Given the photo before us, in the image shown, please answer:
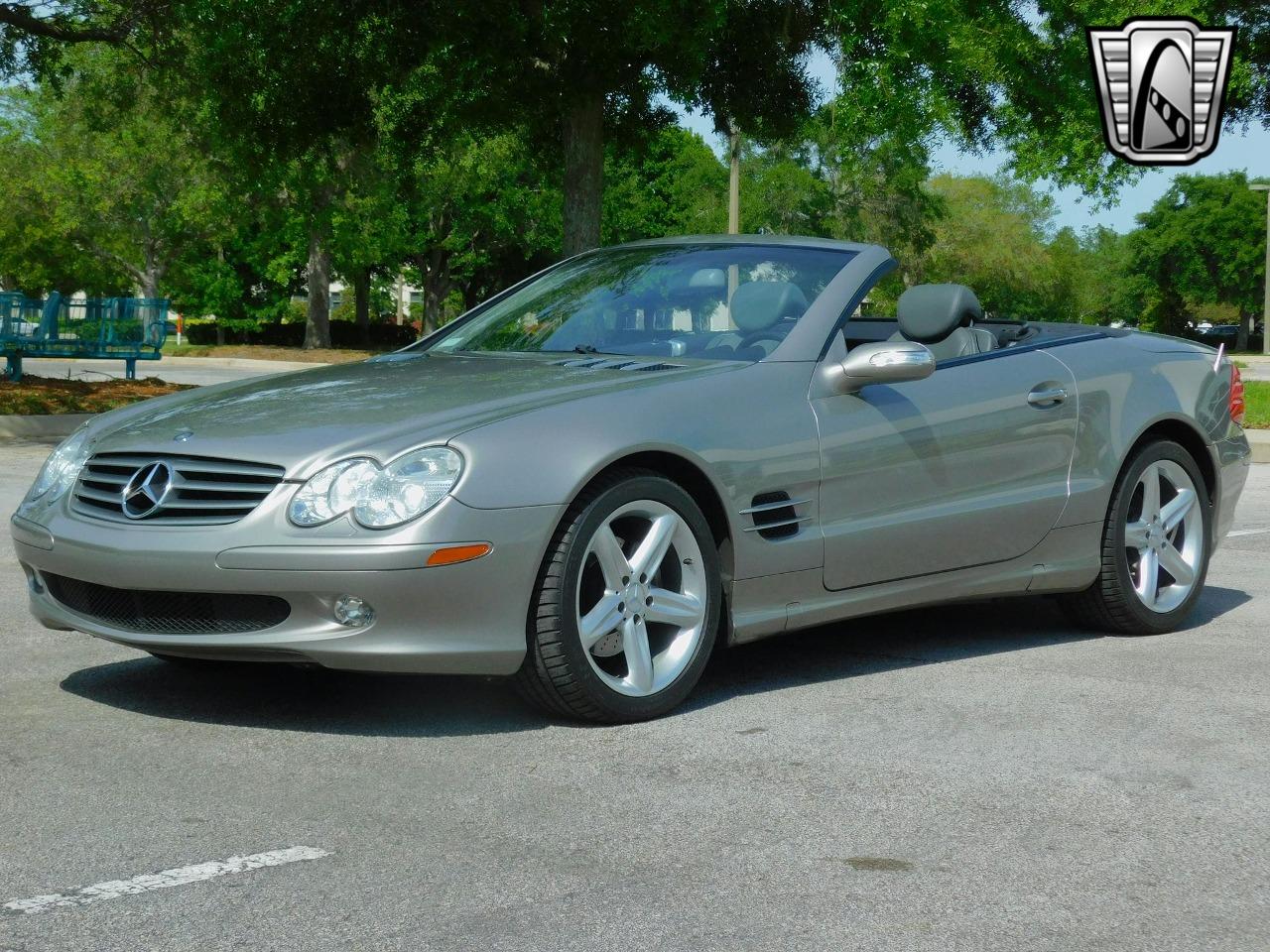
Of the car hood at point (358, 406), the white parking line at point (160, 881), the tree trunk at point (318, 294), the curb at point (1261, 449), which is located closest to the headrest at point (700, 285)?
the car hood at point (358, 406)

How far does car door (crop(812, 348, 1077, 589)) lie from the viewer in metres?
5.50

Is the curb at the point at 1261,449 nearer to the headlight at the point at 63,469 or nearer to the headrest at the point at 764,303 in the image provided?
the headrest at the point at 764,303

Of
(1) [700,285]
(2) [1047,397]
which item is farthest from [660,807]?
(2) [1047,397]

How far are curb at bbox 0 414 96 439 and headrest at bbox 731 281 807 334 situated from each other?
1167 cm

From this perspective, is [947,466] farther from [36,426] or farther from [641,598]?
[36,426]

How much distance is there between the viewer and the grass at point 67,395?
55.0ft

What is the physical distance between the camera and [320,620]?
15.1 feet

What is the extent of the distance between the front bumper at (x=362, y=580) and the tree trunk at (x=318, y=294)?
142 ft

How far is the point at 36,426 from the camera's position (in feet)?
53.0

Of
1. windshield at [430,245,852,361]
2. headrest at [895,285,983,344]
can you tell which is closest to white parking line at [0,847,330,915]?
windshield at [430,245,852,361]

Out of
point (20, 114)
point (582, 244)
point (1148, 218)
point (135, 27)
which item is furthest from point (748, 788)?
point (1148, 218)

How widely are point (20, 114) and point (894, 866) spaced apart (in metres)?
58.7

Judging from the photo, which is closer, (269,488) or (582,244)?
(269,488)

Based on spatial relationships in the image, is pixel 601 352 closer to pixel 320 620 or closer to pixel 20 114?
pixel 320 620
